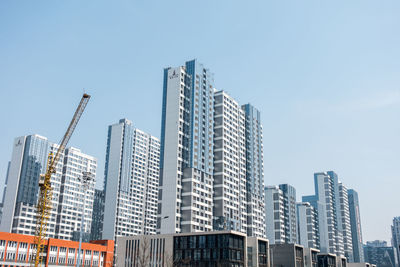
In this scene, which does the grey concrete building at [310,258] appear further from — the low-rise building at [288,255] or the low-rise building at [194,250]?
the low-rise building at [194,250]

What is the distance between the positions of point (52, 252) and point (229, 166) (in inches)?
2675

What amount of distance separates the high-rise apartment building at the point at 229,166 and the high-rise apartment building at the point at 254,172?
344cm

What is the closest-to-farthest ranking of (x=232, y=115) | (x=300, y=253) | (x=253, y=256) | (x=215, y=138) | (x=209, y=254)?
(x=209, y=254), (x=253, y=256), (x=300, y=253), (x=215, y=138), (x=232, y=115)

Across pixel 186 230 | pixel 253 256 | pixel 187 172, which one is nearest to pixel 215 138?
pixel 187 172

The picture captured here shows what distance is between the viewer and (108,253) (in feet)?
510

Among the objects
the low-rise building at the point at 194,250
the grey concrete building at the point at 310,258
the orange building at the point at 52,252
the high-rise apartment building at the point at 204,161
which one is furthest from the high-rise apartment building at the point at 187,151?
the grey concrete building at the point at 310,258

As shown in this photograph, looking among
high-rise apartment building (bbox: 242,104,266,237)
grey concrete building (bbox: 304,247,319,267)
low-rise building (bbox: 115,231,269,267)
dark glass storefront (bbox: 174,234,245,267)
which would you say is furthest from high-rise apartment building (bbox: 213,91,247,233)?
dark glass storefront (bbox: 174,234,245,267)

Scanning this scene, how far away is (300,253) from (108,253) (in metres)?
69.3

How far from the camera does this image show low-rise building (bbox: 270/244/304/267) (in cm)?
14088

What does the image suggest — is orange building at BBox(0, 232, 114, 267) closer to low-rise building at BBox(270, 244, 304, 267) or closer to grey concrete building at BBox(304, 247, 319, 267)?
low-rise building at BBox(270, 244, 304, 267)

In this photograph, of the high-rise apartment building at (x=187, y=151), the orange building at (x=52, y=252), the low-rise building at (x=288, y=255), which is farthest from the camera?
the low-rise building at (x=288, y=255)

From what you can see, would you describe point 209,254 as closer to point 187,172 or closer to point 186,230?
point 186,230

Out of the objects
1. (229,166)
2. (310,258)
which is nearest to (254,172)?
(229,166)

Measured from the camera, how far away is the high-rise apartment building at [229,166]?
491 ft
